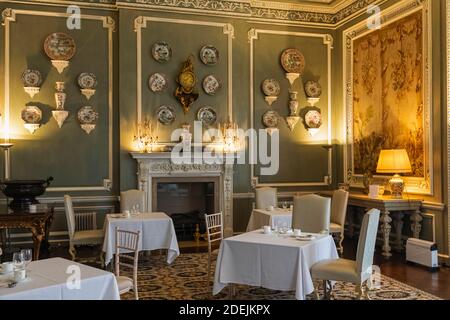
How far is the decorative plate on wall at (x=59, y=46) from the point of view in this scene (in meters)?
7.33

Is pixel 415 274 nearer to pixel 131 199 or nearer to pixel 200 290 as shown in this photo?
pixel 200 290

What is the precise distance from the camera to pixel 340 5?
852cm

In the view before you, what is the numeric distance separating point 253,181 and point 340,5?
3670mm

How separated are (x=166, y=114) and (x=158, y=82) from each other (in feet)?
1.79

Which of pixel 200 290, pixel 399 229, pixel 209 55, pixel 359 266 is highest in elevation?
pixel 209 55

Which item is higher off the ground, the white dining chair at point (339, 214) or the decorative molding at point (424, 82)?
the decorative molding at point (424, 82)

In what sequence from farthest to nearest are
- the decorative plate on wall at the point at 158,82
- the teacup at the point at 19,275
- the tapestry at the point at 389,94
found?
the decorative plate on wall at the point at 158,82, the tapestry at the point at 389,94, the teacup at the point at 19,275

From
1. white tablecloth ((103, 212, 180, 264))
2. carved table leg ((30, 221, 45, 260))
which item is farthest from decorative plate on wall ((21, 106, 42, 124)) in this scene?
white tablecloth ((103, 212, 180, 264))

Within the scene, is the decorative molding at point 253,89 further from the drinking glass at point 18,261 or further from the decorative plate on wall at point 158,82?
the drinking glass at point 18,261

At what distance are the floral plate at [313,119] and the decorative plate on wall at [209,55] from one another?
2.06m

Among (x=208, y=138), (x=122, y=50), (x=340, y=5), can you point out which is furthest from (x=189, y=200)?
(x=340, y=5)

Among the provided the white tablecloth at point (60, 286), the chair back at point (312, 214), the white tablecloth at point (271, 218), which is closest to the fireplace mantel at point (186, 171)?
the white tablecloth at point (271, 218)

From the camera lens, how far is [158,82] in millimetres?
7609

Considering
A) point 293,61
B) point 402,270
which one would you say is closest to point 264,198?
point 402,270
